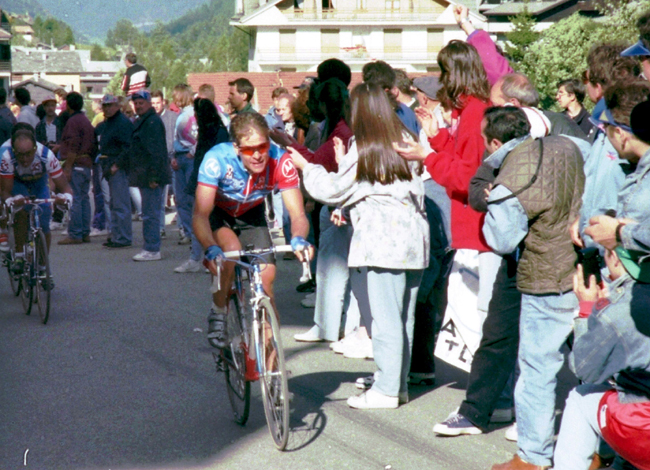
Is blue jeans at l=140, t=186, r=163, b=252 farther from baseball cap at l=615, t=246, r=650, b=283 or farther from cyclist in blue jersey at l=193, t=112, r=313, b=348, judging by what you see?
baseball cap at l=615, t=246, r=650, b=283

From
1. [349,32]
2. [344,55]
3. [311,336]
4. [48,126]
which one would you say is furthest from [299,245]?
[349,32]

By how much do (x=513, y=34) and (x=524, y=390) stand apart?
89721 mm

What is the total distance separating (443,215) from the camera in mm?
6430

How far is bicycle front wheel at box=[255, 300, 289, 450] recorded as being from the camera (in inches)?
198

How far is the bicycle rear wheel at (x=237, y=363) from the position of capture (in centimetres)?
546

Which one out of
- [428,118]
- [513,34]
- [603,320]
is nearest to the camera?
[603,320]

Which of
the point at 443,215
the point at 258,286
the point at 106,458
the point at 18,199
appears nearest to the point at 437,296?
the point at 443,215

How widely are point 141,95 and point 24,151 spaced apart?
144 inches

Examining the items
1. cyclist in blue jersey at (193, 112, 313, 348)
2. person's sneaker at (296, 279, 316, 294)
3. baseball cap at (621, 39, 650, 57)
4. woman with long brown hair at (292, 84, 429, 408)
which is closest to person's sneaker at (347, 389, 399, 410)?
woman with long brown hair at (292, 84, 429, 408)

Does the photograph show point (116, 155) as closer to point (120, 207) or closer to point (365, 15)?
point (120, 207)

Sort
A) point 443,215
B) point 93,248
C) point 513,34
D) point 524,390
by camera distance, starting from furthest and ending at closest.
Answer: point 513,34
point 93,248
point 443,215
point 524,390

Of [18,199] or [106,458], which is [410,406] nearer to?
→ [106,458]

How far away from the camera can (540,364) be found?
14.8ft

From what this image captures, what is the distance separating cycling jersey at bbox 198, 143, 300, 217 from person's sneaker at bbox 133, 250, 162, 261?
6.74 metres
